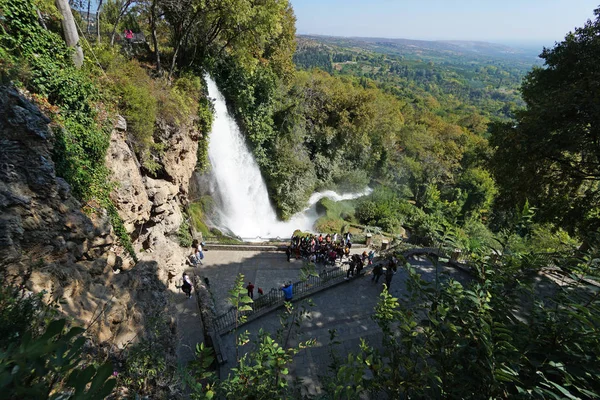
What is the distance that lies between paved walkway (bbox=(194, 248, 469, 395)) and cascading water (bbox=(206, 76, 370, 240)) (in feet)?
10.6

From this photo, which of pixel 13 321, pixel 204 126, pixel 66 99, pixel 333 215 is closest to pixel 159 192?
pixel 66 99

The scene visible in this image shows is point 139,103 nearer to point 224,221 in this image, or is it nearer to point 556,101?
point 224,221

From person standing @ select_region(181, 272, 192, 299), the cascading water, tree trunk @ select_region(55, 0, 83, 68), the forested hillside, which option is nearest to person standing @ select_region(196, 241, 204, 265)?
the forested hillside

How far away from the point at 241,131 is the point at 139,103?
30.1 feet

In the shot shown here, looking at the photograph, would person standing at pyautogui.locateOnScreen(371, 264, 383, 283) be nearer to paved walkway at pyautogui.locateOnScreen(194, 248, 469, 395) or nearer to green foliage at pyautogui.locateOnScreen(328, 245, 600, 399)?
paved walkway at pyautogui.locateOnScreen(194, 248, 469, 395)

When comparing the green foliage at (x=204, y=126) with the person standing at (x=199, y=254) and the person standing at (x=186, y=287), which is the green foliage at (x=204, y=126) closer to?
the person standing at (x=199, y=254)

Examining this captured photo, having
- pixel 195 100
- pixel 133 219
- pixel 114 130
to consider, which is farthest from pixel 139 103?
pixel 195 100

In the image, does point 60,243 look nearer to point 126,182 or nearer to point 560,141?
point 126,182

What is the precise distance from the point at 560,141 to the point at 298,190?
53.2 feet

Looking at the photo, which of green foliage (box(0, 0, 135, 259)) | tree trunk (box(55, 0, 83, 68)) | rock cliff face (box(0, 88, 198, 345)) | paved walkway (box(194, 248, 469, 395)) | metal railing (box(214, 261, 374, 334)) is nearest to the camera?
rock cliff face (box(0, 88, 198, 345))

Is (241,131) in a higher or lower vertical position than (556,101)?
lower

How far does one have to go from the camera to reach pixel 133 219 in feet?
33.9

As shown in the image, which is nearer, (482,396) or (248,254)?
(482,396)

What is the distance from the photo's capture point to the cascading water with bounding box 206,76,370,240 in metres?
18.3
